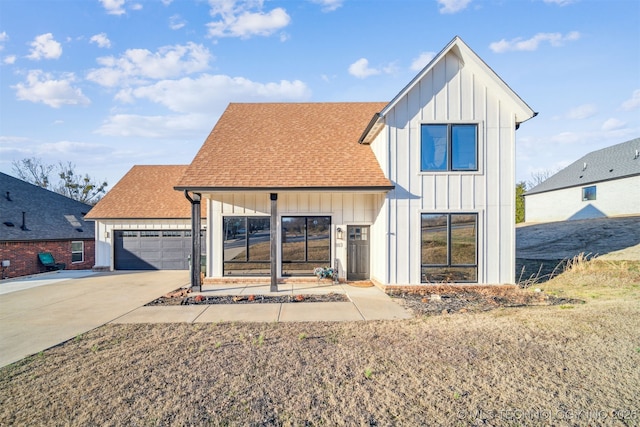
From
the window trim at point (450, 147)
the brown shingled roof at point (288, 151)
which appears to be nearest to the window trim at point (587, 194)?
the brown shingled roof at point (288, 151)

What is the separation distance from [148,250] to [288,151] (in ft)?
29.0

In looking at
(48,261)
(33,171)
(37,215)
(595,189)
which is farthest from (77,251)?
(595,189)

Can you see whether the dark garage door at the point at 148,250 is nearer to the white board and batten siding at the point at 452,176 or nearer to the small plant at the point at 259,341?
the white board and batten siding at the point at 452,176

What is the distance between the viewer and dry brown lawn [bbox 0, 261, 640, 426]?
3572 millimetres

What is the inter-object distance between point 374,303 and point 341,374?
4245mm

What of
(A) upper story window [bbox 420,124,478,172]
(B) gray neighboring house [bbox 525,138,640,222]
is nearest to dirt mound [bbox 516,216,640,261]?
(B) gray neighboring house [bbox 525,138,640,222]

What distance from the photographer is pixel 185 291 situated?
33.0 ft

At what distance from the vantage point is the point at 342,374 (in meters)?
4.47

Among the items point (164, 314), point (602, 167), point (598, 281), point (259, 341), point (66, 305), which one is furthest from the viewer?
point (602, 167)

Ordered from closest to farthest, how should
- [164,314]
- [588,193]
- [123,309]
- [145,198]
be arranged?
[164,314]
[123,309]
[145,198]
[588,193]

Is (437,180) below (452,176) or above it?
below

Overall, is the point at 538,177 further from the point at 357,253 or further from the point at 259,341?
the point at 259,341

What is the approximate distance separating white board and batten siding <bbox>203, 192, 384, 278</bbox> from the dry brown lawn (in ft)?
16.0

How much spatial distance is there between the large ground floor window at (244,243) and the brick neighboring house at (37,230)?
11.4 m
